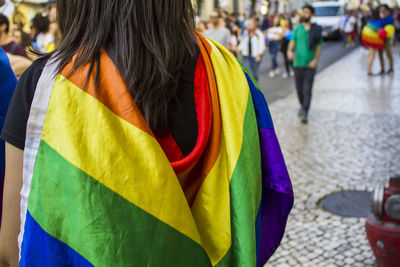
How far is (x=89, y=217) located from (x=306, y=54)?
273 inches

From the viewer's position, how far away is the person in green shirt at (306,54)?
7.63 metres

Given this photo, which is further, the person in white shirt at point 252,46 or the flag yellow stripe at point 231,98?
the person in white shirt at point 252,46

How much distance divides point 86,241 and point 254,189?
485 millimetres

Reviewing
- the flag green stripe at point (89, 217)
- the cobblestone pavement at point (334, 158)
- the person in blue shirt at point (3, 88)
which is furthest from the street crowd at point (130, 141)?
the cobblestone pavement at point (334, 158)

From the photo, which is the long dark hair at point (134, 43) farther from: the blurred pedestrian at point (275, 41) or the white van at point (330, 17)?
the white van at point (330, 17)

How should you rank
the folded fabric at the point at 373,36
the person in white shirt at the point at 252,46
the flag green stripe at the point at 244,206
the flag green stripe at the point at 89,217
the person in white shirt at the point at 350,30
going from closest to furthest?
the flag green stripe at the point at 89,217, the flag green stripe at the point at 244,206, the person in white shirt at the point at 252,46, the folded fabric at the point at 373,36, the person in white shirt at the point at 350,30

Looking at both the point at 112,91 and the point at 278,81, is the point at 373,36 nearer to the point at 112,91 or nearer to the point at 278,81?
the point at 278,81

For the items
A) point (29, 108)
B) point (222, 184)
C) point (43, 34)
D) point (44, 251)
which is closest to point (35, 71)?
point (29, 108)

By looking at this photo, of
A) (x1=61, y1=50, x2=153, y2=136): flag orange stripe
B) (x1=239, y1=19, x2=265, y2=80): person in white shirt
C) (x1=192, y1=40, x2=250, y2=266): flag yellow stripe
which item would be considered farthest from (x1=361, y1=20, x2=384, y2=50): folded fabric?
(x1=61, y1=50, x2=153, y2=136): flag orange stripe

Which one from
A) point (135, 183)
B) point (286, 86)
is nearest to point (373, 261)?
point (135, 183)

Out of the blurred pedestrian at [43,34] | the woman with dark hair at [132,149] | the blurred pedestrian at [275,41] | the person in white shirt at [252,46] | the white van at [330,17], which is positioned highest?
the woman with dark hair at [132,149]

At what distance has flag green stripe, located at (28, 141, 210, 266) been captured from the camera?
Answer: 1.18 meters

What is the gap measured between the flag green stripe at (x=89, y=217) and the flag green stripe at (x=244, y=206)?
0.23m

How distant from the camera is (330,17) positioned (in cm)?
2681
